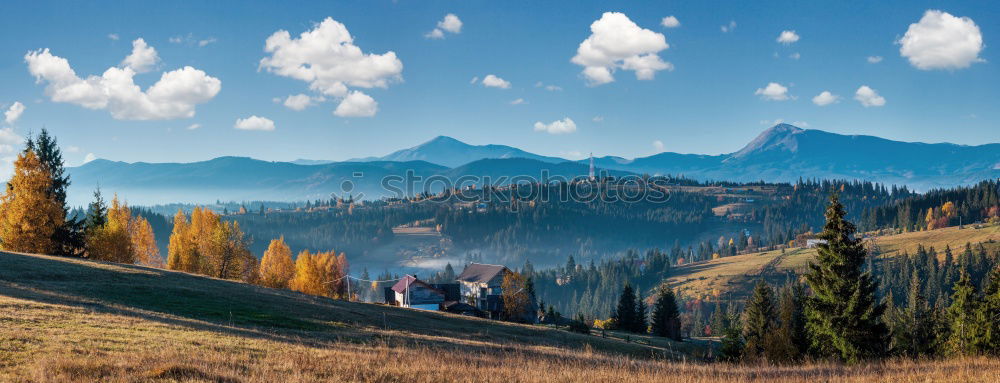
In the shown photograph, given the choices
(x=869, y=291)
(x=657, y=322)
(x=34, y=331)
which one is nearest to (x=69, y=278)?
(x=34, y=331)

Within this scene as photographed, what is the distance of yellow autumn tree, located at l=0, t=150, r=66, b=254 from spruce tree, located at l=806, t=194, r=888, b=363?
2651 inches

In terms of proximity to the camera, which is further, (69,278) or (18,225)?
(18,225)

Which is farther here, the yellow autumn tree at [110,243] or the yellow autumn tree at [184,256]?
the yellow autumn tree at [184,256]

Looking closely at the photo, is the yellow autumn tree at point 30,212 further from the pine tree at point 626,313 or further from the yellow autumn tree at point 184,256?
the pine tree at point 626,313

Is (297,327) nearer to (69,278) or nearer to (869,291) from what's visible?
(69,278)

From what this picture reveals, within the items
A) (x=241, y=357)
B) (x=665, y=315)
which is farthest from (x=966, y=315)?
(x=241, y=357)

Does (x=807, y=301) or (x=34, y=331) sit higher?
(x=34, y=331)

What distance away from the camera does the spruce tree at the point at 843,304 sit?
35281 mm

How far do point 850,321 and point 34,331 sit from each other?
40006 millimetres

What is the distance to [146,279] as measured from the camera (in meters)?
44.0

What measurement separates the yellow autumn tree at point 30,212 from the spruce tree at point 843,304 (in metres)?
67.3

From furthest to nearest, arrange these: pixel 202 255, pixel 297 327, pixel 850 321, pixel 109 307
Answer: pixel 202 255 → pixel 850 321 → pixel 297 327 → pixel 109 307

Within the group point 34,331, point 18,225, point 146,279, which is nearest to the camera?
point 34,331

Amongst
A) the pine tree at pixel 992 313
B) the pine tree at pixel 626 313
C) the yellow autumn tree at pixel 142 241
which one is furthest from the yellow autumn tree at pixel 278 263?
the pine tree at pixel 992 313
